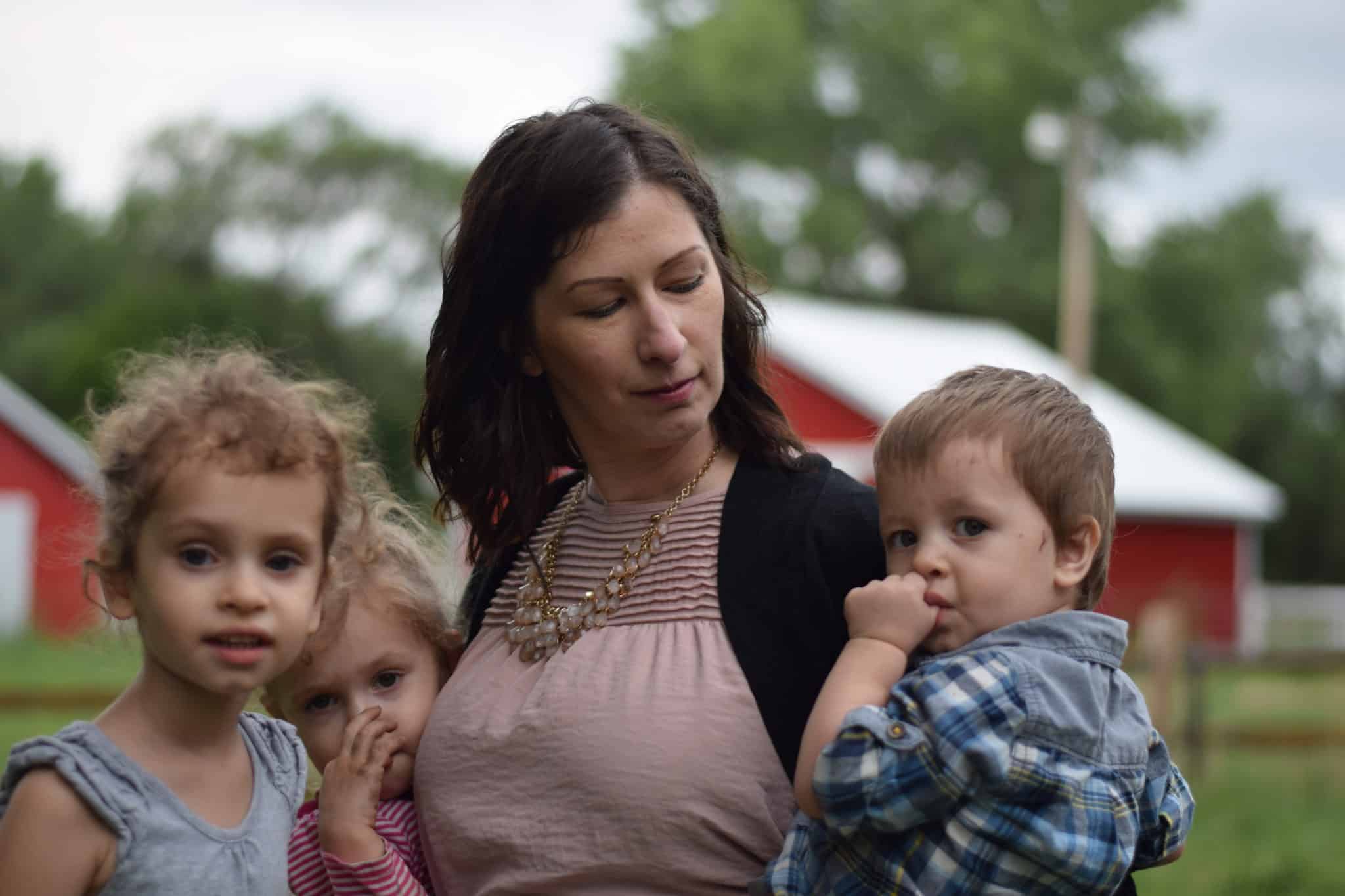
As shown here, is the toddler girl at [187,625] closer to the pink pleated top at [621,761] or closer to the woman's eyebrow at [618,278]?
the pink pleated top at [621,761]

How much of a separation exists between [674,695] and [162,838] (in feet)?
2.57

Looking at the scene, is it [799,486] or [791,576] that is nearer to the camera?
[791,576]

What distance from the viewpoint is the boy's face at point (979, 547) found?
2.57 m

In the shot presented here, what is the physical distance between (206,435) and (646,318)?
77cm

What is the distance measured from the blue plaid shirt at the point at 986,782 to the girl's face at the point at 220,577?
820 mm

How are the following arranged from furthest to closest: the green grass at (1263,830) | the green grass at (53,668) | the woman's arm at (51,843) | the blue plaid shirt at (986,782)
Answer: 1. the green grass at (53,668)
2. the green grass at (1263,830)
3. the blue plaid shirt at (986,782)
4. the woman's arm at (51,843)

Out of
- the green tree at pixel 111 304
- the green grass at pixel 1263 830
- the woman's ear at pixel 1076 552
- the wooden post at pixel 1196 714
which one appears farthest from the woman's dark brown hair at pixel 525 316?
the green tree at pixel 111 304

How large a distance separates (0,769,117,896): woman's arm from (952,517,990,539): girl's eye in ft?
4.21

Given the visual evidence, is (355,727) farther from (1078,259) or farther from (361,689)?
(1078,259)

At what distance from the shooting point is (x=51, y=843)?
2336 millimetres

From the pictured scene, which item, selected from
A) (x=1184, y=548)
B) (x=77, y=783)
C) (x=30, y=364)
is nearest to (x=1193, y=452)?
(x=1184, y=548)

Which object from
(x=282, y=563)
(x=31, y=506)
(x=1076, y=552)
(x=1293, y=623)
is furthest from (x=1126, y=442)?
(x=282, y=563)

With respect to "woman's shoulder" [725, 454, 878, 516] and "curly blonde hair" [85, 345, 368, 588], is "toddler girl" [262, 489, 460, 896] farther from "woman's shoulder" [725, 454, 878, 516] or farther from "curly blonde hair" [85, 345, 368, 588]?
"woman's shoulder" [725, 454, 878, 516]

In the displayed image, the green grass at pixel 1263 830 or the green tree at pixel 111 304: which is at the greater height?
the green grass at pixel 1263 830
